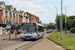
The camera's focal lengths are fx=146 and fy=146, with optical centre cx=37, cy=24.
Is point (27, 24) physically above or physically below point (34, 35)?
above

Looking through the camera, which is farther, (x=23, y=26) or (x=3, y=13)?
(x=3, y=13)

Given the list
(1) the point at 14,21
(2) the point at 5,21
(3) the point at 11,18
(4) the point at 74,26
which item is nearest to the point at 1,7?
(2) the point at 5,21

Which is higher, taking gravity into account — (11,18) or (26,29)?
(11,18)

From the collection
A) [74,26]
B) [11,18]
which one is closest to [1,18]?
[11,18]

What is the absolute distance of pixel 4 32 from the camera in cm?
5394

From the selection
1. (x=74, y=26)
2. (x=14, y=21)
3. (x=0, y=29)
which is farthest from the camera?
(x=14, y=21)

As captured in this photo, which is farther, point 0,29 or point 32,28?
point 0,29

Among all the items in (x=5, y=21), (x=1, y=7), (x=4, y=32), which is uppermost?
(x=1, y=7)

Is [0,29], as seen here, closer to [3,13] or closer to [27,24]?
[3,13]

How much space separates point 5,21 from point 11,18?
6458 mm

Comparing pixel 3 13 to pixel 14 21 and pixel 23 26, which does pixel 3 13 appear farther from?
pixel 23 26

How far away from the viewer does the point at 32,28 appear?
22266 mm

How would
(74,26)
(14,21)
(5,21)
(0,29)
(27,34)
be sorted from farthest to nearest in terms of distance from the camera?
1. (14,21)
2. (74,26)
3. (5,21)
4. (0,29)
5. (27,34)

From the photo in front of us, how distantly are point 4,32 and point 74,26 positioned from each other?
28.7 m
